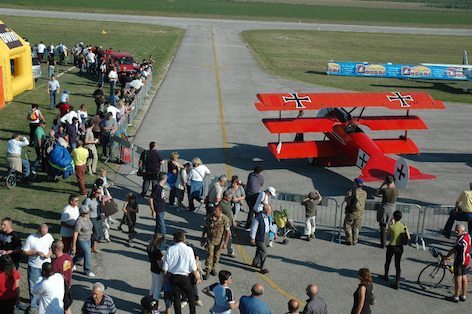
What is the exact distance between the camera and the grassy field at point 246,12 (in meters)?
90.5

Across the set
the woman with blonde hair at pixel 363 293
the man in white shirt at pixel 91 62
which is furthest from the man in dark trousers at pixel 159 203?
the man in white shirt at pixel 91 62

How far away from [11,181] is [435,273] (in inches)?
447

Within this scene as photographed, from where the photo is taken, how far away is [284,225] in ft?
48.0

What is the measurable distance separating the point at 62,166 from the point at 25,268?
206 inches

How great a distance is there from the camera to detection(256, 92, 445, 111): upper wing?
20.7 meters

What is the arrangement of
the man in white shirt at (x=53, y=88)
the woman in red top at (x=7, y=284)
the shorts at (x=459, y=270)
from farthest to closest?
the man in white shirt at (x=53, y=88)
the shorts at (x=459, y=270)
the woman in red top at (x=7, y=284)

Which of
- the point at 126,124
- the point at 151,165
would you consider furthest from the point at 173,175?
the point at 126,124

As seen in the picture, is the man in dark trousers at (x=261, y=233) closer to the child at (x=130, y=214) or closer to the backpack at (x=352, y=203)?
the backpack at (x=352, y=203)

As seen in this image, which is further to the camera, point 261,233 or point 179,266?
point 261,233

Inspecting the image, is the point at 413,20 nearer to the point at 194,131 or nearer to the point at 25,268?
the point at 194,131

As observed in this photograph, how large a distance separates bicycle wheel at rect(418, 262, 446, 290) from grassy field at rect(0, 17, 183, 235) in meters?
8.42

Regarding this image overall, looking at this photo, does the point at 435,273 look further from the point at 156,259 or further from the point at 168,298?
the point at 156,259

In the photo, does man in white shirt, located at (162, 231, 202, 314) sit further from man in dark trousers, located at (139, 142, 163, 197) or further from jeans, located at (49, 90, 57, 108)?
jeans, located at (49, 90, 57, 108)

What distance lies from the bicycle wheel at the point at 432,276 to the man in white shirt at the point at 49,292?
747 centimetres
